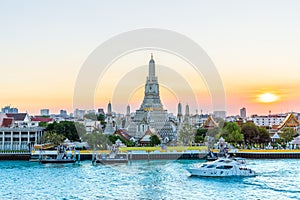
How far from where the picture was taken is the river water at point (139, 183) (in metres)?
20.1

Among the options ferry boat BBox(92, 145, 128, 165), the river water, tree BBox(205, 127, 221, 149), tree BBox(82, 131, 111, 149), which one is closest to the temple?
tree BBox(205, 127, 221, 149)

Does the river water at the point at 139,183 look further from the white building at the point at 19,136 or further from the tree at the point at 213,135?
the white building at the point at 19,136

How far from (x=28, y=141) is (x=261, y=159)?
888 inches

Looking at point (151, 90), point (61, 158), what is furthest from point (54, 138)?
point (151, 90)

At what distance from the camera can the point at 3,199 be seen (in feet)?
62.7

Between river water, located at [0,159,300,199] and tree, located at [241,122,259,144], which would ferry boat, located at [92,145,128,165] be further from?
tree, located at [241,122,259,144]

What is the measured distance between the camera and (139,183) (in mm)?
23031

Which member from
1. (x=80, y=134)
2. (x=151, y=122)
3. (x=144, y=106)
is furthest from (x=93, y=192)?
(x=144, y=106)

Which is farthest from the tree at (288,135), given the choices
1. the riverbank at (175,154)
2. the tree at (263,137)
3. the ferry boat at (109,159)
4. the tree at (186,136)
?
the ferry boat at (109,159)

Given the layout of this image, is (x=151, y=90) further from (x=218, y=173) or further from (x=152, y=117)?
(x=218, y=173)

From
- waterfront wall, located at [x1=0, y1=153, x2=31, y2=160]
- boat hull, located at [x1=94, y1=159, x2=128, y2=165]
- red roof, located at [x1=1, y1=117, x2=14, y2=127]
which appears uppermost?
red roof, located at [x1=1, y1=117, x2=14, y2=127]

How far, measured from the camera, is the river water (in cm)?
2008

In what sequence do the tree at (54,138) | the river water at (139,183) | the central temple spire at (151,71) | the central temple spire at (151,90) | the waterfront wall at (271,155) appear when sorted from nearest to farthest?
the river water at (139,183)
the waterfront wall at (271,155)
the tree at (54,138)
the central temple spire at (151,90)
the central temple spire at (151,71)

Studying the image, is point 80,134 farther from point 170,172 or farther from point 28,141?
point 170,172
